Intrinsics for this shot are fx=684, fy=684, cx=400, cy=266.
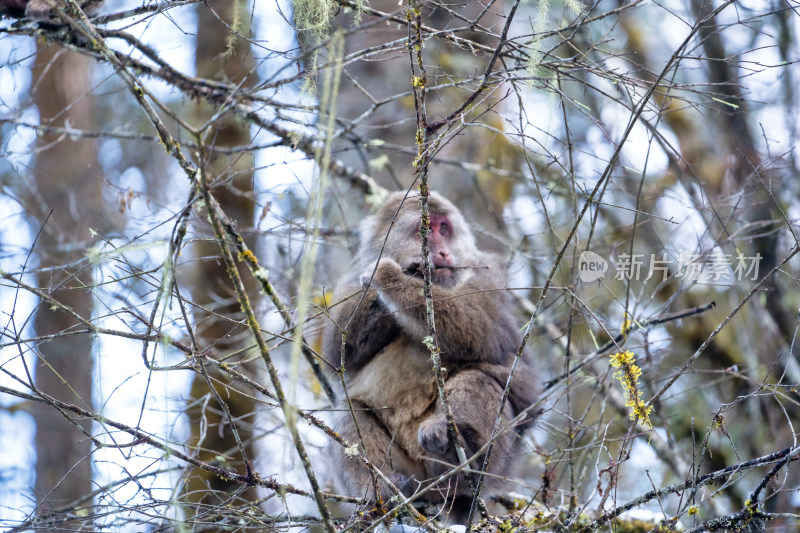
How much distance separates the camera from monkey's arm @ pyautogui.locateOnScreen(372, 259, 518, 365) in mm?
5070

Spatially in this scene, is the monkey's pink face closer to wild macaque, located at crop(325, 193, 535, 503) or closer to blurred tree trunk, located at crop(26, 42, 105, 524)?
wild macaque, located at crop(325, 193, 535, 503)

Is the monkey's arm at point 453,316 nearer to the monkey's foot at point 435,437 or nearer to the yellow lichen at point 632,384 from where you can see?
the monkey's foot at point 435,437

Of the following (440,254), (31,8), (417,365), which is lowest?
(417,365)

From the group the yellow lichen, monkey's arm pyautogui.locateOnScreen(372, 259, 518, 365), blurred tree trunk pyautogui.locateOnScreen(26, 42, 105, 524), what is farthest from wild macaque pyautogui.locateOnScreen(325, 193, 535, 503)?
blurred tree trunk pyautogui.locateOnScreen(26, 42, 105, 524)

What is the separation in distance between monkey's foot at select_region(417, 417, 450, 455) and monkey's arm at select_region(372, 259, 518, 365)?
2.26ft

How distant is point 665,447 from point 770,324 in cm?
253

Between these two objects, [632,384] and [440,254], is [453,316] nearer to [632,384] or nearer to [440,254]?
[440,254]

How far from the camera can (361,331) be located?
17.9 ft

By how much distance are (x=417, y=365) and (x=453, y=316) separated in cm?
51

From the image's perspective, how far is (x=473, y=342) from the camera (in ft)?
17.4

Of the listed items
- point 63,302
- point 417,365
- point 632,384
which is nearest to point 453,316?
point 417,365

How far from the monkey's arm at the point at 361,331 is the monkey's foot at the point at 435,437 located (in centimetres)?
98

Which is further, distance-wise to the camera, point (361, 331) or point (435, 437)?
point (361, 331)

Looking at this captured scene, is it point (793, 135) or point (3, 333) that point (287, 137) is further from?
point (793, 135)
